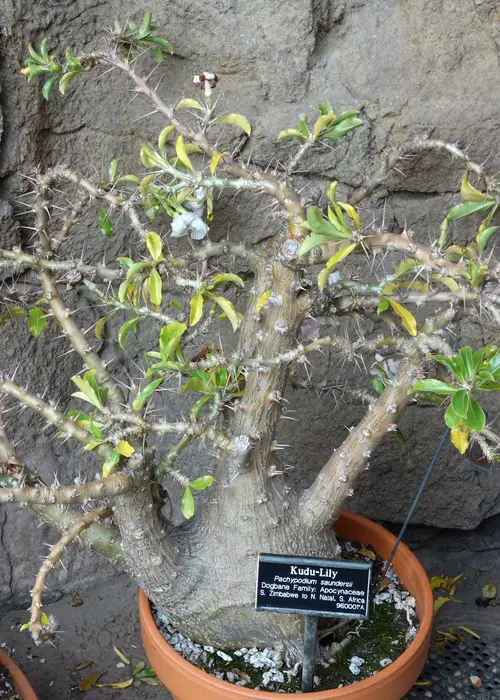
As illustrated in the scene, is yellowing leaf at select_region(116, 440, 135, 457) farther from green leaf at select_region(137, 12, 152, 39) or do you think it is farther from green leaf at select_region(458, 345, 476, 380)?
green leaf at select_region(137, 12, 152, 39)

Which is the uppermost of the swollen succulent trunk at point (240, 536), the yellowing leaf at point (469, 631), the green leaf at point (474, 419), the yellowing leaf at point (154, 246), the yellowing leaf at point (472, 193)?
the yellowing leaf at point (472, 193)

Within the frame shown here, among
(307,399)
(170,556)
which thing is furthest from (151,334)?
(170,556)

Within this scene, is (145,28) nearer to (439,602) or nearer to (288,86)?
(288,86)

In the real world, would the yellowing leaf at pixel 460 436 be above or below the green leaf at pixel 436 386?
below

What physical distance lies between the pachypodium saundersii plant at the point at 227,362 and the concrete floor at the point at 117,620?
0.42m

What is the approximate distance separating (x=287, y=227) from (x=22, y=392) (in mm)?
468

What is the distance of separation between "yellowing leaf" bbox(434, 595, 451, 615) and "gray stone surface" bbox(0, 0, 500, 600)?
33.6 inches

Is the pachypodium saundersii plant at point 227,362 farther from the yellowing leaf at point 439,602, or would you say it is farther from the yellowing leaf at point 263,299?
the yellowing leaf at point 439,602

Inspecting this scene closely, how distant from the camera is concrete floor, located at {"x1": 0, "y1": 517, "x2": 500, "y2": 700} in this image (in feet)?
5.21

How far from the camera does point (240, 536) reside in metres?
1.27

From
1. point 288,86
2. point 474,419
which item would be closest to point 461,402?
point 474,419

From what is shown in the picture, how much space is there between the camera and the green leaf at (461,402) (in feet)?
2.85

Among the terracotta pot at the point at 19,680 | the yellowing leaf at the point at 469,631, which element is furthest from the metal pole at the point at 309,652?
the yellowing leaf at the point at 469,631

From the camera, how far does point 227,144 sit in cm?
151
